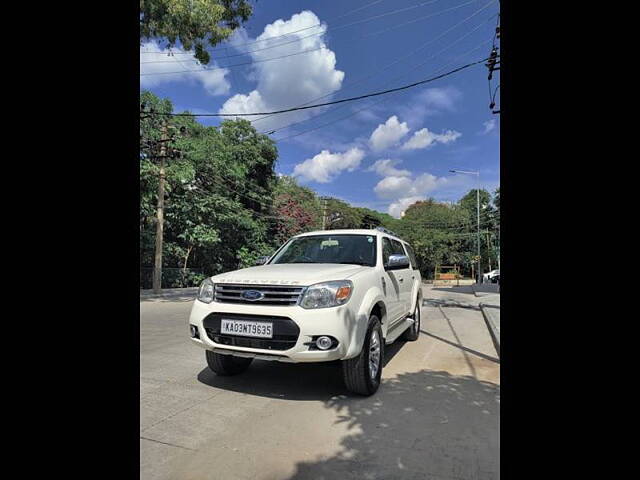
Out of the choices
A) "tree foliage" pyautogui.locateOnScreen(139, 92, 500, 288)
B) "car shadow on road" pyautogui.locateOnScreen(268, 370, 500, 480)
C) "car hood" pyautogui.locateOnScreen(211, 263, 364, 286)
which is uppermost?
"tree foliage" pyautogui.locateOnScreen(139, 92, 500, 288)

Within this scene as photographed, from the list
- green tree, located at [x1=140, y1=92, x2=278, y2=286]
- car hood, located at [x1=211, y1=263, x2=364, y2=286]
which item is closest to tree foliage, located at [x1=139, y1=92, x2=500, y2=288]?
green tree, located at [x1=140, y1=92, x2=278, y2=286]

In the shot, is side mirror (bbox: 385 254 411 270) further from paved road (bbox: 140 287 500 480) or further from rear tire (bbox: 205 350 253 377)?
rear tire (bbox: 205 350 253 377)

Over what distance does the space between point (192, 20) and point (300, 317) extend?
8900 mm

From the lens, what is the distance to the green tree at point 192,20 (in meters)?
9.17

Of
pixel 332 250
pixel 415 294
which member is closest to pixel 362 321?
pixel 332 250

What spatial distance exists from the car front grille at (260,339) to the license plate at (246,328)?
0.10ft

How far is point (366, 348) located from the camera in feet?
12.6

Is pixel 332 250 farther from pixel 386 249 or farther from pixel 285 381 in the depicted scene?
pixel 285 381

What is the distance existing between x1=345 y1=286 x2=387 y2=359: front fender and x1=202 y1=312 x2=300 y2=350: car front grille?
0.53 m

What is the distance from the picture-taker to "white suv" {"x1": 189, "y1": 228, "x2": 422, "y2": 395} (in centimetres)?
351

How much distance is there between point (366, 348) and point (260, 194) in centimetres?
2249
